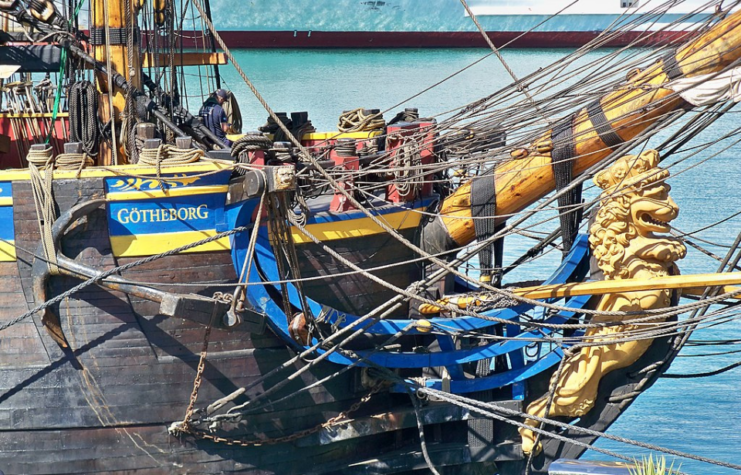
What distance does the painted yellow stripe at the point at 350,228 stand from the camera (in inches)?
278

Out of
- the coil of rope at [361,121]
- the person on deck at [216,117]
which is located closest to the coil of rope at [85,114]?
the person on deck at [216,117]

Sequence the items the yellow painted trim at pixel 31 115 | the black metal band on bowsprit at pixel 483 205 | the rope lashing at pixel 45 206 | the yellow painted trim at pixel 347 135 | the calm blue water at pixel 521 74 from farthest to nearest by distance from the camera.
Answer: the calm blue water at pixel 521 74
the yellow painted trim at pixel 31 115
the yellow painted trim at pixel 347 135
the black metal band on bowsprit at pixel 483 205
the rope lashing at pixel 45 206

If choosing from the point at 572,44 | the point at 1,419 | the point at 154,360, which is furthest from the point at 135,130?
the point at 572,44

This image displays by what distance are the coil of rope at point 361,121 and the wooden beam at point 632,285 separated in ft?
8.50

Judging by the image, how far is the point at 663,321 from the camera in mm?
7133

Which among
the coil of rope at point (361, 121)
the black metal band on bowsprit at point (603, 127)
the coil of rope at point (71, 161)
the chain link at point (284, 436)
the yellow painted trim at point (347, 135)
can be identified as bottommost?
the chain link at point (284, 436)

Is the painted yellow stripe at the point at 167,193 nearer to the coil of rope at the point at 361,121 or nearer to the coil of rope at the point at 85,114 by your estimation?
the coil of rope at the point at 85,114

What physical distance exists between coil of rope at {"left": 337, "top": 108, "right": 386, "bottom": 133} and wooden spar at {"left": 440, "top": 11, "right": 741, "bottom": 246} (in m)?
1.55

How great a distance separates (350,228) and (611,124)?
204cm

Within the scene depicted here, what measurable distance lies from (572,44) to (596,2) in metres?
2.66

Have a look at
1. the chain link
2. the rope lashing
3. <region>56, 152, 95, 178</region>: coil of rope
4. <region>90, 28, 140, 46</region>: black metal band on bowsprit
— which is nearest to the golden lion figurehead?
the chain link

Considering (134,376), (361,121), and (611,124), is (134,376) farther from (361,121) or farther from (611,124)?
(611,124)

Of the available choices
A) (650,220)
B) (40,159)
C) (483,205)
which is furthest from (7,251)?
(650,220)

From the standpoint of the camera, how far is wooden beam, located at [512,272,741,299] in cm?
624
